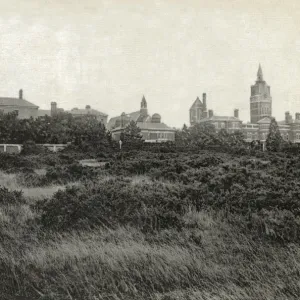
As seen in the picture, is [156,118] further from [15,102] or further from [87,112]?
[15,102]

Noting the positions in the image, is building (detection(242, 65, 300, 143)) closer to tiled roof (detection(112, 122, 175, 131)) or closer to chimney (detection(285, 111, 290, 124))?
chimney (detection(285, 111, 290, 124))

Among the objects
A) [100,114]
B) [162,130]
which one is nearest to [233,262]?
[162,130]


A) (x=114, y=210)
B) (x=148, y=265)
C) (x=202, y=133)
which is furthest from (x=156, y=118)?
(x=148, y=265)

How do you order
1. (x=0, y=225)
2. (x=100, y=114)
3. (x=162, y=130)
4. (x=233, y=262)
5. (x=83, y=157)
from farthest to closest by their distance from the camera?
(x=100, y=114) → (x=162, y=130) → (x=83, y=157) → (x=0, y=225) → (x=233, y=262)

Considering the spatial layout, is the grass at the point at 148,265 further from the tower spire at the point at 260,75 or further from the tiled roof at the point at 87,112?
the tower spire at the point at 260,75

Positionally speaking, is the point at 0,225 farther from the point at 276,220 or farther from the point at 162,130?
the point at 162,130
